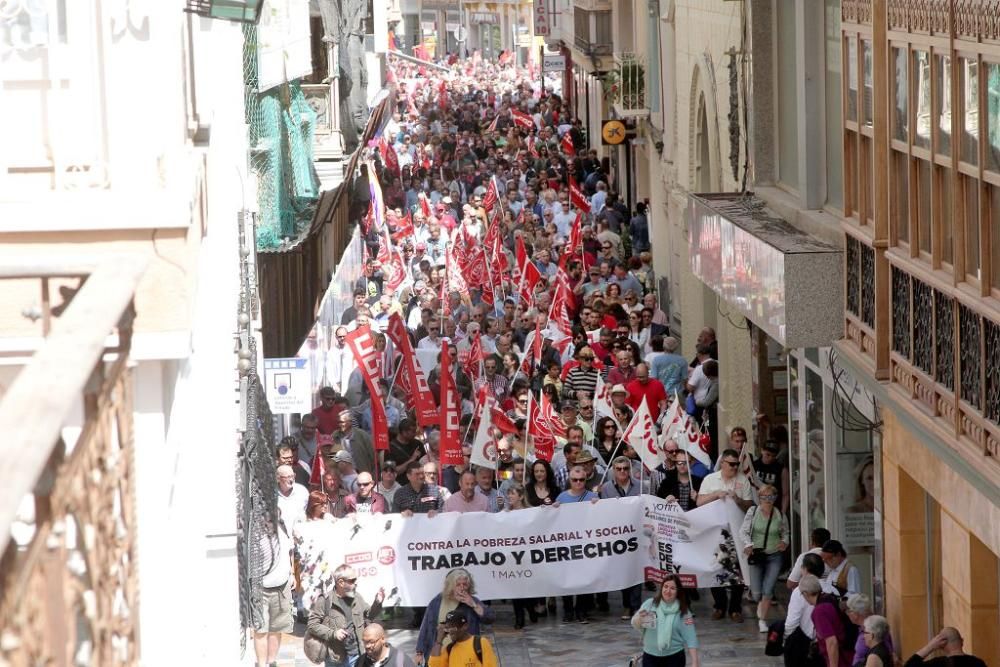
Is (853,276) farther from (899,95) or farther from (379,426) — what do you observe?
(379,426)

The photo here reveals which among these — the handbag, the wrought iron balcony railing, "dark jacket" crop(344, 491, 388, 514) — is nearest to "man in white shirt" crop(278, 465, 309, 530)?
"dark jacket" crop(344, 491, 388, 514)

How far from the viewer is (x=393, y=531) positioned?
612 inches

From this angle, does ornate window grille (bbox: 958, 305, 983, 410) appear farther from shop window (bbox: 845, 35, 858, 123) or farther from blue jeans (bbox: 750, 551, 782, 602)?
blue jeans (bbox: 750, 551, 782, 602)

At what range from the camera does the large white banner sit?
15.5 metres

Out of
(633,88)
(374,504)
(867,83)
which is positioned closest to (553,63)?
(633,88)

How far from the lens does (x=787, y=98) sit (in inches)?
733

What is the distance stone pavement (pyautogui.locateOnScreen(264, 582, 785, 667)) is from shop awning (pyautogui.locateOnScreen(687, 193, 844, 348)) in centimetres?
241

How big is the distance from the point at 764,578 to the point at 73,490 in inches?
488

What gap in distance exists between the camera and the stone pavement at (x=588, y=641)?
1470 centimetres

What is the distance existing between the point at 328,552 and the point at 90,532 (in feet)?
38.3

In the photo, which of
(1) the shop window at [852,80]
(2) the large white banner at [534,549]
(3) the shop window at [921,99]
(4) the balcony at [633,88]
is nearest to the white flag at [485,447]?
(2) the large white banner at [534,549]

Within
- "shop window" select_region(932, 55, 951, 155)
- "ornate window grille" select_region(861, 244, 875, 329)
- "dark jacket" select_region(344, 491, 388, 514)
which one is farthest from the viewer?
"dark jacket" select_region(344, 491, 388, 514)

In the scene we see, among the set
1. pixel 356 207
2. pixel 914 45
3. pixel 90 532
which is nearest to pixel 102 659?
pixel 90 532

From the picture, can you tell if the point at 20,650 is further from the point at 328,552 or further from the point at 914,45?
the point at 328,552
